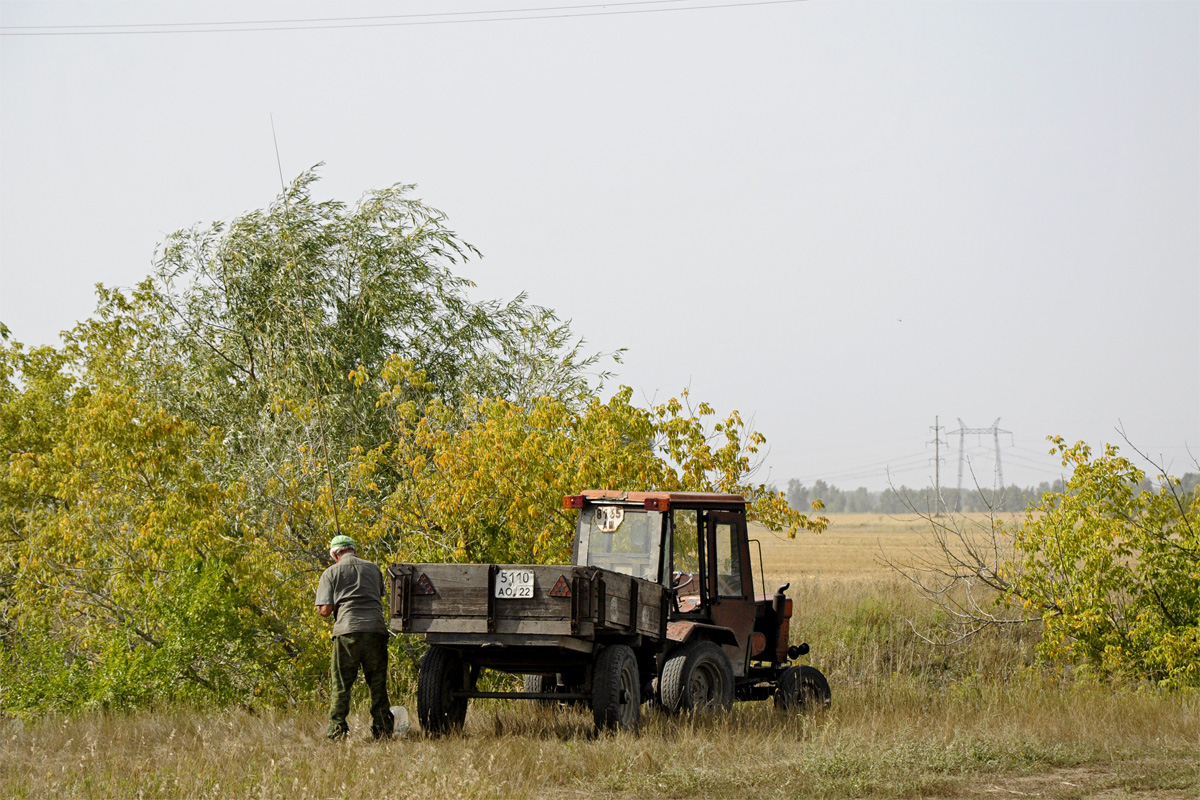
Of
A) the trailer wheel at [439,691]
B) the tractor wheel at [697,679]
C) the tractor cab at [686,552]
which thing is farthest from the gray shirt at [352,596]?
the tractor wheel at [697,679]

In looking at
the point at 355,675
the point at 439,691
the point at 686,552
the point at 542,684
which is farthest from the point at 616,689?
the point at 355,675

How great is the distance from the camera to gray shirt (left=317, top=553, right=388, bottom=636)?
10469 millimetres

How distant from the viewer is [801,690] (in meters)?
12.4

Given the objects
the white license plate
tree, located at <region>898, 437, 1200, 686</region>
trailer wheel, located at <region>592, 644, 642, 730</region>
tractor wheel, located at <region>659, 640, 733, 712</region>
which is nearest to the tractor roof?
tractor wheel, located at <region>659, 640, 733, 712</region>

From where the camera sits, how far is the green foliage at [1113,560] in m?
14.0

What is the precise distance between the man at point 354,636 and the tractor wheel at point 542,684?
6.95 ft

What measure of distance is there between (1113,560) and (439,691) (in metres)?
8.49

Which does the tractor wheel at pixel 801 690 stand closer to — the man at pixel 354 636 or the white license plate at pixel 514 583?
the white license plate at pixel 514 583

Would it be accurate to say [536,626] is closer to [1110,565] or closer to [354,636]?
[354,636]

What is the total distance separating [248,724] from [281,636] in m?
3.02

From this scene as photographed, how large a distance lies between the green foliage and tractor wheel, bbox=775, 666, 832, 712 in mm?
3415

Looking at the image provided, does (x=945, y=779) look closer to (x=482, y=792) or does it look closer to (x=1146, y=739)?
(x=1146, y=739)

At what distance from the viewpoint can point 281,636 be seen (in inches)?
555

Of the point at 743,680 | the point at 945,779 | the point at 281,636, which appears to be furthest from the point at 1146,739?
the point at 281,636
